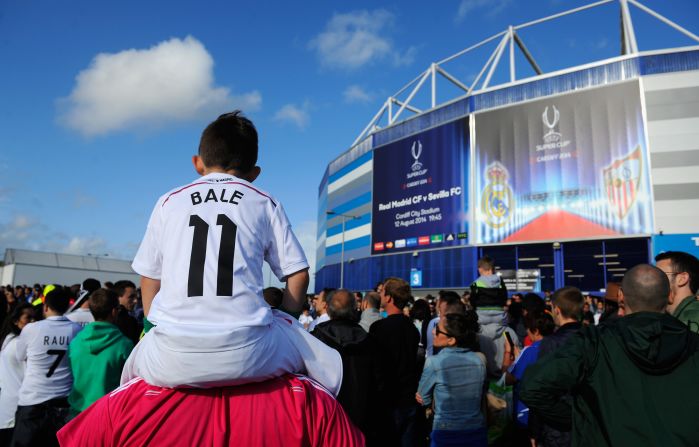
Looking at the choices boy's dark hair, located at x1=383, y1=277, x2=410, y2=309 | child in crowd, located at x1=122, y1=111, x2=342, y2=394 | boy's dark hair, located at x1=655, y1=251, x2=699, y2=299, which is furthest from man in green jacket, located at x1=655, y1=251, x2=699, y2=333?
child in crowd, located at x1=122, y1=111, x2=342, y2=394

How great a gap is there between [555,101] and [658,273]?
97.9 feet

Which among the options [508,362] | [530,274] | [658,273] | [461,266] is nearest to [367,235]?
[461,266]

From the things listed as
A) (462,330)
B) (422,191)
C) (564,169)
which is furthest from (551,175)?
(462,330)

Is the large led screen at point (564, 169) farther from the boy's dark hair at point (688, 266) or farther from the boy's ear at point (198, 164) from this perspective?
the boy's ear at point (198, 164)

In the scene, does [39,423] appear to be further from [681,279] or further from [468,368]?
[681,279]

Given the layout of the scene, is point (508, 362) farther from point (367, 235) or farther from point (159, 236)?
point (367, 235)

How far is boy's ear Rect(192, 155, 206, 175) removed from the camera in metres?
2.27

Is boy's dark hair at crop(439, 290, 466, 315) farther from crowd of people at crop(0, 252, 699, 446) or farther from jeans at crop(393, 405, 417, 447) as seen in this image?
jeans at crop(393, 405, 417, 447)

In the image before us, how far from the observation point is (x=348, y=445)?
1892 millimetres

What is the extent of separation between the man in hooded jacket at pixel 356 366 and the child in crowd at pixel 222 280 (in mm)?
1836

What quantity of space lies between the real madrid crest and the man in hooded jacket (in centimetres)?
2790

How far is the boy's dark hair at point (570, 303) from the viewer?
4535 mm

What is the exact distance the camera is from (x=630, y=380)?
248cm

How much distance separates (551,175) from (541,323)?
2611 centimetres
